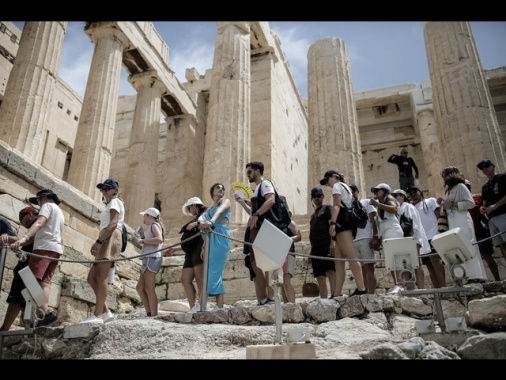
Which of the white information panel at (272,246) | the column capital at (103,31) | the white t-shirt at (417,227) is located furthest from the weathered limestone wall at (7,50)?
the white information panel at (272,246)

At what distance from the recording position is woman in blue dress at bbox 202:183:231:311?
5949mm

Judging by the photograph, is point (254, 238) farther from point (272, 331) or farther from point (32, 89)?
point (32, 89)

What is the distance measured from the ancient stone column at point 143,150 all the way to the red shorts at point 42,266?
10.0m

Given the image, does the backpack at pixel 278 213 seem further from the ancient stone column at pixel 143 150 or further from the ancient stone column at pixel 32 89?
the ancient stone column at pixel 143 150

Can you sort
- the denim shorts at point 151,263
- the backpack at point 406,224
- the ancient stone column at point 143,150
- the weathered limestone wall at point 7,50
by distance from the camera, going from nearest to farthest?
the denim shorts at point 151,263
the backpack at point 406,224
the ancient stone column at point 143,150
the weathered limestone wall at point 7,50

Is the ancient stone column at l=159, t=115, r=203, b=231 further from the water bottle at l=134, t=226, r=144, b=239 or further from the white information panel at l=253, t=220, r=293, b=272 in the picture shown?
the white information panel at l=253, t=220, r=293, b=272

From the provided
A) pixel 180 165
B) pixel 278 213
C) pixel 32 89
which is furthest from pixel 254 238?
pixel 180 165

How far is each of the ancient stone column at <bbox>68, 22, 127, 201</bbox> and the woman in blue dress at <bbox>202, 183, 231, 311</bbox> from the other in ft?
25.2

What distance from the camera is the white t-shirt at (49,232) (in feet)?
18.3

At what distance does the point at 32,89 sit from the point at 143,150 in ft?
18.1

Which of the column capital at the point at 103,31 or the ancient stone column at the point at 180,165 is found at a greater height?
the column capital at the point at 103,31

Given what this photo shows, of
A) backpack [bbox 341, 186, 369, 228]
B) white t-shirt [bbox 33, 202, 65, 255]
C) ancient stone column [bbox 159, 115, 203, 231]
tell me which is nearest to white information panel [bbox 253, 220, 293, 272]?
backpack [bbox 341, 186, 369, 228]

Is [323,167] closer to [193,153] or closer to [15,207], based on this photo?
[193,153]
